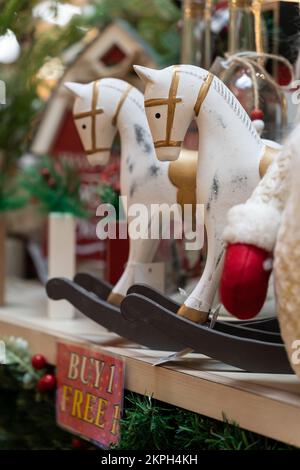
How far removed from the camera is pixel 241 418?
616 mm

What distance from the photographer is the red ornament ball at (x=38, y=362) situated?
0.86m

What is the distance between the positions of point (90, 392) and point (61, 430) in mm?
128

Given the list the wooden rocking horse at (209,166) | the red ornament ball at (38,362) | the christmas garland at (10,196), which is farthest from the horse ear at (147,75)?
the christmas garland at (10,196)

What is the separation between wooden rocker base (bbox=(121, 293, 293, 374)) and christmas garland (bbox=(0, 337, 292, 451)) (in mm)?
58

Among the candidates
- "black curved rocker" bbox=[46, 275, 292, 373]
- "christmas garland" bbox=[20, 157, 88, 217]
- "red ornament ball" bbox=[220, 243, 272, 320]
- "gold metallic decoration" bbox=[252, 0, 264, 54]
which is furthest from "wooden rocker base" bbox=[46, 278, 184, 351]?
"gold metallic decoration" bbox=[252, 0, 264, 54]

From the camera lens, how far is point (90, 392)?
75cm

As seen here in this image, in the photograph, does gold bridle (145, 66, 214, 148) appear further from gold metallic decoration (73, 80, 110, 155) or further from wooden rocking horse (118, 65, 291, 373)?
gold metallic decoration (73, 80, 110, 155)

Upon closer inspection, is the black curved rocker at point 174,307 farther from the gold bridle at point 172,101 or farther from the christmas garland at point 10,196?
the christmas garland at point 10,196

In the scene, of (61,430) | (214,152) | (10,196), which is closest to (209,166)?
(214,152)

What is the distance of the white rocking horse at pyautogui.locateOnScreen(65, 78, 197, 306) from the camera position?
81 cm

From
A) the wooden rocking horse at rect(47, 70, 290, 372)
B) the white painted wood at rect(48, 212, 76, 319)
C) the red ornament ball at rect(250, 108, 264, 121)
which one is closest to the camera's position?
the wooden rocking horse at rect(47, 70, 290, 372)

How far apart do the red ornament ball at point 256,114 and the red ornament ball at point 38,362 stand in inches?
14.3

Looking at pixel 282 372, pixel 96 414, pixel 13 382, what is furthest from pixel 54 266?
pixel 282 372

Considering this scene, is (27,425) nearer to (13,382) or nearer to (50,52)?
(13,382)
